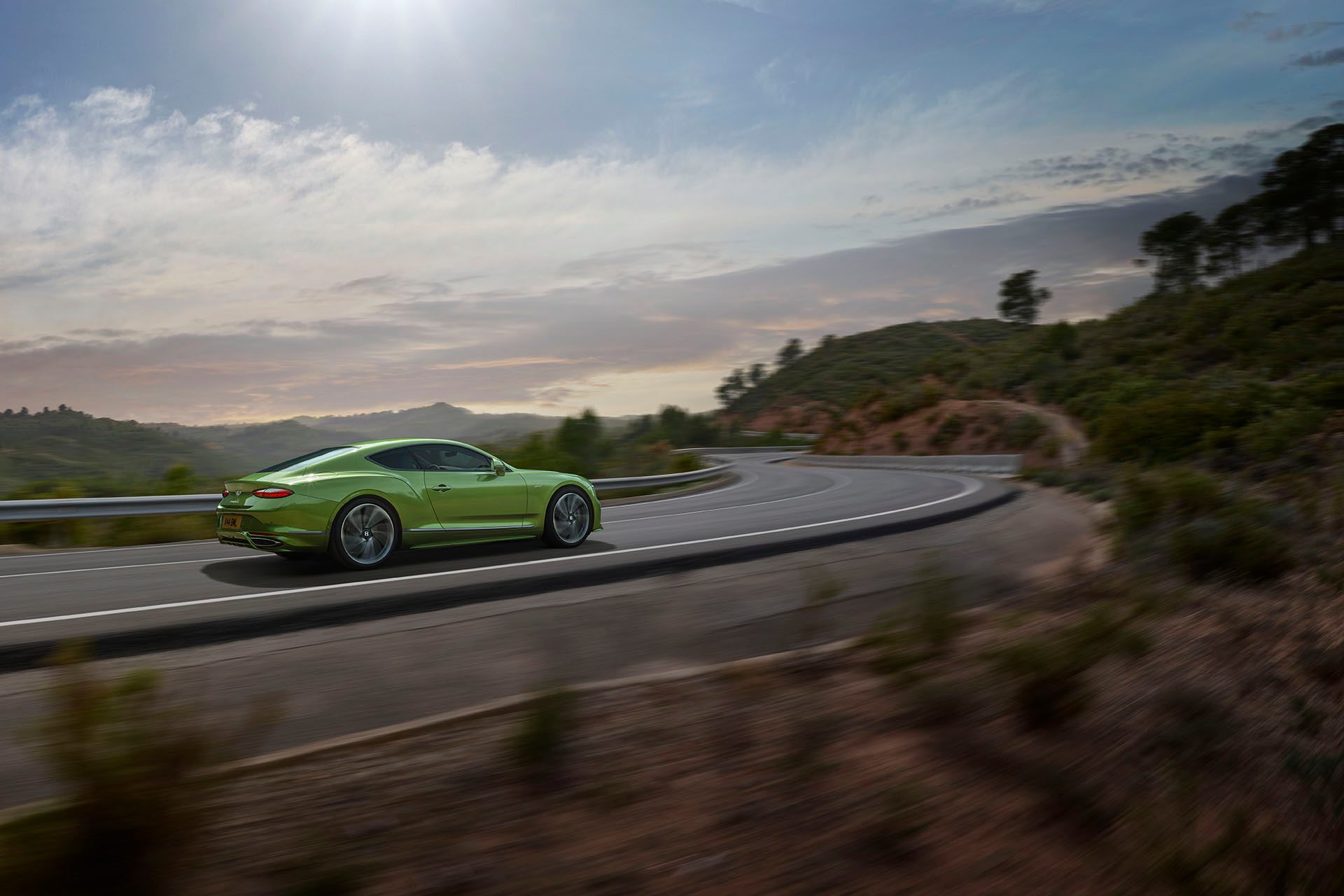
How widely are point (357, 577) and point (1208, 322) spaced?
6034 cm

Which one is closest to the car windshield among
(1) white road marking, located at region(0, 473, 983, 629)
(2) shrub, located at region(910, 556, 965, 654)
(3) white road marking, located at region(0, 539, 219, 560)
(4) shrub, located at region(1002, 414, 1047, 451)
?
(1) white road marking, located at region(0, 473, 983, 629)

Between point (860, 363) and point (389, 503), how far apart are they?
352 ft

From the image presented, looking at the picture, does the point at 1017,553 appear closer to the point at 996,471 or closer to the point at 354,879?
the point at 354,879

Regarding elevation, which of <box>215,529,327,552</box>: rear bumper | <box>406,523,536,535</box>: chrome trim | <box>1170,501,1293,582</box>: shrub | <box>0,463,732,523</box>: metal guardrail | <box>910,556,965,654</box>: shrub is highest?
<box>0,463,732,523</box>: metal guardrail

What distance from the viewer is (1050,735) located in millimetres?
3975

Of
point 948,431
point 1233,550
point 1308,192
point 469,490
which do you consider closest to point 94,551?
point 469,490

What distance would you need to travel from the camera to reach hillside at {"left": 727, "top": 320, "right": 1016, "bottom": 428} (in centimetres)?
10100

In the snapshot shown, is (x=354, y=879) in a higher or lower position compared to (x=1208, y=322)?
lower

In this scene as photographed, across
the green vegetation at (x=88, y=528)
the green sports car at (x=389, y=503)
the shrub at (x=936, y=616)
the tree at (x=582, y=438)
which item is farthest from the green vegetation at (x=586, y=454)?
the shrub at (x=936, y=616)

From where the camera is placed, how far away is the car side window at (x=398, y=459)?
8523mm

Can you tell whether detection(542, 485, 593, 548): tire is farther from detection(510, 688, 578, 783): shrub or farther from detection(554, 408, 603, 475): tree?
detection(554, 408, 603, 475): tree

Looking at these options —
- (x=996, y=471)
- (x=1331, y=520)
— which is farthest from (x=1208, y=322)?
(x=1331, y=520)

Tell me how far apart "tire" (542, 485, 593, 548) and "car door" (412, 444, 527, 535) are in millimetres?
404

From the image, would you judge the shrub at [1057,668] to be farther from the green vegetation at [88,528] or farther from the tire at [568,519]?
the green vegetation at [88,528]
